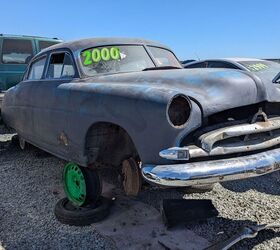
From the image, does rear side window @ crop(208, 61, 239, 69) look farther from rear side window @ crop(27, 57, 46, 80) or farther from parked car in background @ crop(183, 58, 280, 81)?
rear side window @ crop(27, 57, 46, 80)

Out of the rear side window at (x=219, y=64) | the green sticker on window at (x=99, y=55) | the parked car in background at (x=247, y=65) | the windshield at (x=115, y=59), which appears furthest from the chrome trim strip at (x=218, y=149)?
the rear side window at (x=219, y=64)

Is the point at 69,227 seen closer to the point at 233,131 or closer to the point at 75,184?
the point at 75,184

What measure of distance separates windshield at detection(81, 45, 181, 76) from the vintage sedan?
0.01 metres

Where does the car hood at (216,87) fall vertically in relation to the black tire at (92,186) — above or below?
above

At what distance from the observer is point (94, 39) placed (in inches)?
178

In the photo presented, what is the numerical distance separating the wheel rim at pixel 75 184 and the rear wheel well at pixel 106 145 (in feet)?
1.00

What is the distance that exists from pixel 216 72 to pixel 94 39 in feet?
5.70

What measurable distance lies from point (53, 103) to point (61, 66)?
0.58m

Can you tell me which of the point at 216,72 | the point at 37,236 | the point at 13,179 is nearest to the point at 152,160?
the point at 216,72

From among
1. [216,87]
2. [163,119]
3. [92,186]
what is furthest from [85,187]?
[216,87]

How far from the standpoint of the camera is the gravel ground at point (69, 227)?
3336mm

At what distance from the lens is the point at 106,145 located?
12.2 ft

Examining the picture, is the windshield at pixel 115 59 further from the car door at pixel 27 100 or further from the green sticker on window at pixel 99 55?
the car door at pixel 27 100

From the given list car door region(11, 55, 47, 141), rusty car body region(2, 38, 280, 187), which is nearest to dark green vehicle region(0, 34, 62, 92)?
car door region(11, 55, 47, 141)
